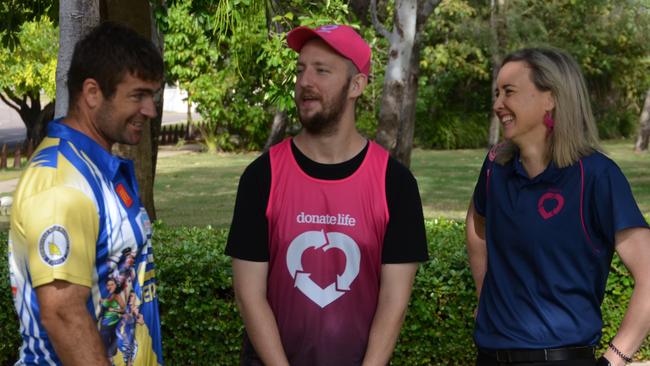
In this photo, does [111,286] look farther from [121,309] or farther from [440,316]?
[440,316]

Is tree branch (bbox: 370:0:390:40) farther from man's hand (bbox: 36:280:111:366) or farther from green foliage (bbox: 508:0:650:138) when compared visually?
green foliage (bbox: 508:0:650:138)

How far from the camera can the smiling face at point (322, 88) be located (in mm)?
3588

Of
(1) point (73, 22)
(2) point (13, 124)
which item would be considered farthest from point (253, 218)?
(2) point (13, 124)

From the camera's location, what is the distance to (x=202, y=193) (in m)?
23.8

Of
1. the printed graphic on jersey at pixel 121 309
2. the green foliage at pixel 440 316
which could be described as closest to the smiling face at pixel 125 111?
the printed graphic on jersey at pixel 121 309

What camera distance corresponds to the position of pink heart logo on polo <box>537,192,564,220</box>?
3.72m

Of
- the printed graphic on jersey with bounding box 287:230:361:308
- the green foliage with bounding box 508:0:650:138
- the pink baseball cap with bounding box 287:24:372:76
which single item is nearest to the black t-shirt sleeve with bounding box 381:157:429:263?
the printed graphic on jersey with bounding box 287:230:361:308

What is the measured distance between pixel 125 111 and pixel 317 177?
83cm

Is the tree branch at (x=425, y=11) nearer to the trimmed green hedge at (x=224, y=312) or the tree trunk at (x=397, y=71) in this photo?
the tree trunk at (x=397, y=71)

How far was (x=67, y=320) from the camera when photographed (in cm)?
278

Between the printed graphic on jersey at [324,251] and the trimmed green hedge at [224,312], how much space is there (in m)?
3.30

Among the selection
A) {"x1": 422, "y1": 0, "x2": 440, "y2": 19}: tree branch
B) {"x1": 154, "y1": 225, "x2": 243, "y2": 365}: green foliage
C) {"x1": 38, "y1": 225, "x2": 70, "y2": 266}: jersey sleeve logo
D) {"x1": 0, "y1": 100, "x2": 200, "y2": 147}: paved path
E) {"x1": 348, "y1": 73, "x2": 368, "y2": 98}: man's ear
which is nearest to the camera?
{"x1": 38, "y1": 225, "x2": 70, "y2": 266}: jersey sleeve logo

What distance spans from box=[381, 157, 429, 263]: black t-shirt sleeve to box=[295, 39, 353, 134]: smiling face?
282 millimetres

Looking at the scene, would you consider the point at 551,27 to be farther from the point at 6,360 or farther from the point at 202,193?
the point at 6,360
